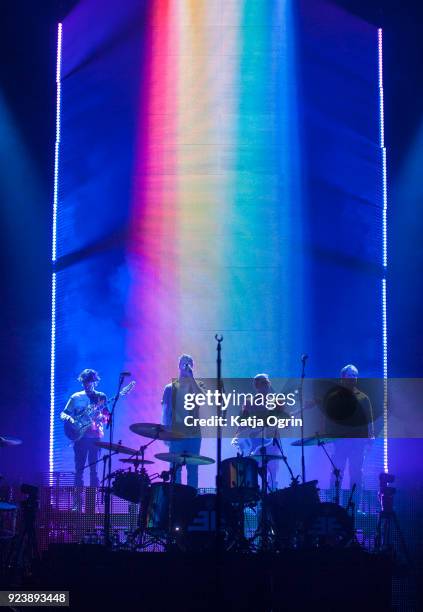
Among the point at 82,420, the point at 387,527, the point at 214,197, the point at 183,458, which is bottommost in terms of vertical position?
the point at 387,527

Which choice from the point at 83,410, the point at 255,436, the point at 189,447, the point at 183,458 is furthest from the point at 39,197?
the point at 183,458

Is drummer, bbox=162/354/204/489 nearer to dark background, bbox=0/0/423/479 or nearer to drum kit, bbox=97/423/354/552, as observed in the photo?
drum kit, bbox=97/423/354/552

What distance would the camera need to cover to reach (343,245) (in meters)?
10.5

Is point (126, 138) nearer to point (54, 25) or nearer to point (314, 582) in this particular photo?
point (54, 25)

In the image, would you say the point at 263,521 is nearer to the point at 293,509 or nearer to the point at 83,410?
the point at 293,509

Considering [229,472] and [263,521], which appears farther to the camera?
[229,472]

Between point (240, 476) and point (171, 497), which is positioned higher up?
point (240, 476)

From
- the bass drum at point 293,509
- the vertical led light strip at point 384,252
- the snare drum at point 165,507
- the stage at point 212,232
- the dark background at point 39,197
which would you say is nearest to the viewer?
the bass drum at point 293,509

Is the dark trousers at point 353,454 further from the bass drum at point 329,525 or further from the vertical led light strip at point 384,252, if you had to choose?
the bass drum at point 329,525

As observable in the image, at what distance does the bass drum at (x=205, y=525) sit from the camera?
7.54m

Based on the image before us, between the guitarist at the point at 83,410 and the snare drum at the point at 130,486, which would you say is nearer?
the snare drum at the point at 130,486

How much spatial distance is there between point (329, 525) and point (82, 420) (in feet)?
11.0

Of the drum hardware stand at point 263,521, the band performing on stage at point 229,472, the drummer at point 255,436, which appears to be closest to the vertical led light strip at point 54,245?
the band performing on stage at point 229,472

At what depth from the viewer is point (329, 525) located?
761cm
